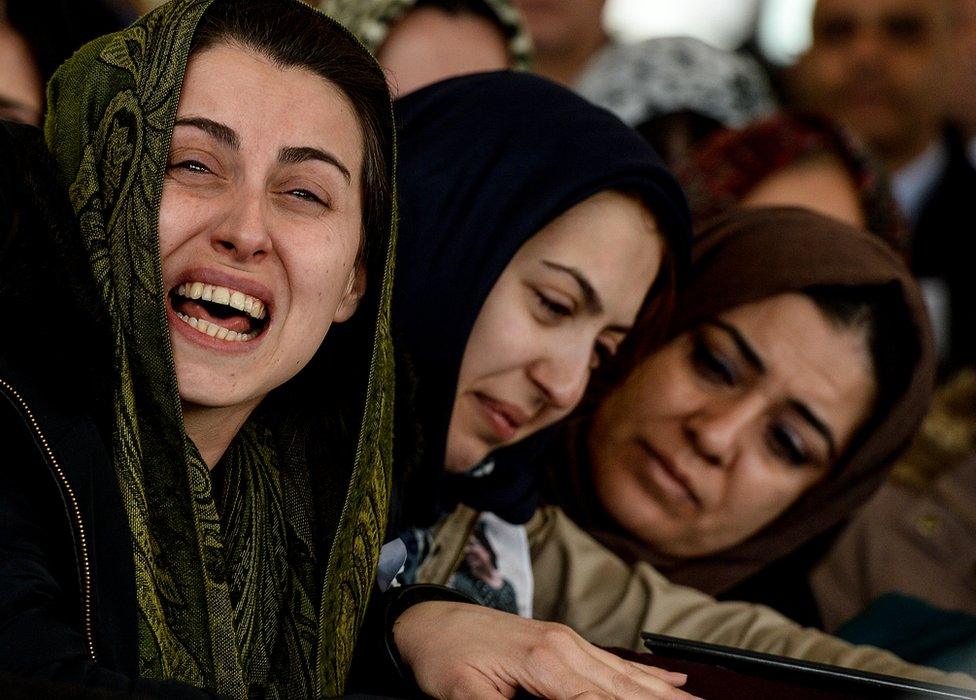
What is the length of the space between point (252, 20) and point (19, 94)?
0.98 metres

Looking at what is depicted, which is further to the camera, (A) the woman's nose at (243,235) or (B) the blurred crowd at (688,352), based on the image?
(B) the blurred crowd at (688,352)

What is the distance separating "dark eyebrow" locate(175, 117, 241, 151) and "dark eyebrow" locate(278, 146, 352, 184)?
0.06 m

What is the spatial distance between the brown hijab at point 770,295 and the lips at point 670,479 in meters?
0.14

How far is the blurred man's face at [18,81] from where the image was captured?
232 centimetres

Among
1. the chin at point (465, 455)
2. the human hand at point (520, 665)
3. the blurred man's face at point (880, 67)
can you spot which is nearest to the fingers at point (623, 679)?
the human hand at point (520, 665)

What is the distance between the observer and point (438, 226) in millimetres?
2066

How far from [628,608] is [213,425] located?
1017mm

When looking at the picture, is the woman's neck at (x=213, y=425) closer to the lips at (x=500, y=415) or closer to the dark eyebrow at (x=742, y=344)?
the lips at (x=500, y=415)

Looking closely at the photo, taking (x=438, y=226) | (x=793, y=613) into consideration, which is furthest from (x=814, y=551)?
(x=438, y=226)

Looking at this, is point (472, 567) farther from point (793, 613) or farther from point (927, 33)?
point (927, 33)

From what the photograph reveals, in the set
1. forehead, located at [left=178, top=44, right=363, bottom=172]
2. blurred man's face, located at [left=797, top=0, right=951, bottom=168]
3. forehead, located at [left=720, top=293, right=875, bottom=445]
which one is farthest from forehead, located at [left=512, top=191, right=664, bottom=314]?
blurred man's face, located at [left=797, top=0, right=951, bottom=168]

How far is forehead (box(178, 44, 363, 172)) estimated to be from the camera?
148 centimetres

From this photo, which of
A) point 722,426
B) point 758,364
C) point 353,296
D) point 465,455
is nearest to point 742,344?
point 758,364

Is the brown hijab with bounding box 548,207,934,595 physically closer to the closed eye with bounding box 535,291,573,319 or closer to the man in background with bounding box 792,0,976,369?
the closed eye with bounding box 535,291,573,319
